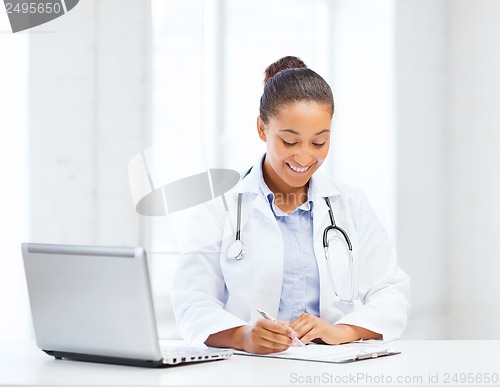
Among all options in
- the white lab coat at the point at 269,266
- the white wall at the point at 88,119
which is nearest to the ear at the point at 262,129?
the white lab coat at the point at 269,266

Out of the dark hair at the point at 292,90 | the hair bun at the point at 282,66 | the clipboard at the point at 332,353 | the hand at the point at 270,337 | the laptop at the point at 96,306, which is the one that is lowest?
the clipboard at the point at 332,353

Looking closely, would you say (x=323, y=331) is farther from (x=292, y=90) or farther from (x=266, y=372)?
(x=292, y=90)

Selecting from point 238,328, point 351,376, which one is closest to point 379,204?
point 238,328

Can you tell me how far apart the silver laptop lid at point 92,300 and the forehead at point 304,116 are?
30.6 inches

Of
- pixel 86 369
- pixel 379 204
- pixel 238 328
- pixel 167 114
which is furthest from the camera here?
pixel 379 204

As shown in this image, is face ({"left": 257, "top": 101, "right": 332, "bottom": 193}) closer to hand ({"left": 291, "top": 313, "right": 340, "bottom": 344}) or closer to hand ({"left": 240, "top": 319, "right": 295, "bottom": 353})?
hand ({"left": 291, "top": 313, "right": 340, "bottom": 344})

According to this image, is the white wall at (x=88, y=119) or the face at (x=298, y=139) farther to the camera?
the white wall at (x=88, y=119)

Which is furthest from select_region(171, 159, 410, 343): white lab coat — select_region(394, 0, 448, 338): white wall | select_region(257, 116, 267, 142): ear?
select_region(394, 0, 448, 338): white wall

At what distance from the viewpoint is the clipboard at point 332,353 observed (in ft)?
4.91

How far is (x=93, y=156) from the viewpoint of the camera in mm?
3014

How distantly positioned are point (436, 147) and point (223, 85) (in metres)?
1.20

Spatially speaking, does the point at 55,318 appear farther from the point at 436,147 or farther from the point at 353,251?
the point at 436,147

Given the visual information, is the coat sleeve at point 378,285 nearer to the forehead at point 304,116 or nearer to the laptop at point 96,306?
the forehead at point 304,116

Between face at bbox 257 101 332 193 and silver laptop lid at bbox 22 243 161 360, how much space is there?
A: 0.76 metres
